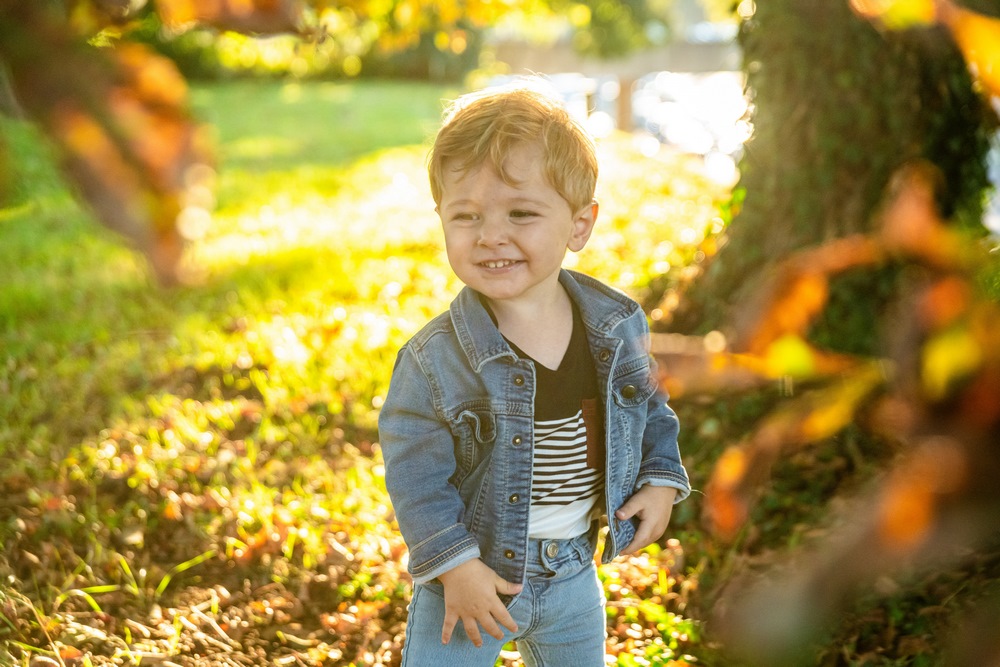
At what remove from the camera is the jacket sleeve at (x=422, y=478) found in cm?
171

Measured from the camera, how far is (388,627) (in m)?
2.78

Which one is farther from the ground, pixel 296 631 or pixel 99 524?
pixel 99 524

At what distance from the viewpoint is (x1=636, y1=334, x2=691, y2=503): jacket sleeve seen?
197 centimetres

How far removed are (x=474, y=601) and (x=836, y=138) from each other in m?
2.46

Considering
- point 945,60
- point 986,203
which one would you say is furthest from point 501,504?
point 986,203

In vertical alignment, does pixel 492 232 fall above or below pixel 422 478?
above

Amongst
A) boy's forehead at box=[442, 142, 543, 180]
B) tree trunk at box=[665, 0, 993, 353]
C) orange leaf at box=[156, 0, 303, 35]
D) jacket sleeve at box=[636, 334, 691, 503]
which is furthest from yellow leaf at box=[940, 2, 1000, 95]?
tree trunk at box=[665, 0, 993, 353]

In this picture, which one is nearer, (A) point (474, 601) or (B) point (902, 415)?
(B) point (902, 415)

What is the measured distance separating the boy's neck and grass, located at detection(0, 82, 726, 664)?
0.64 m

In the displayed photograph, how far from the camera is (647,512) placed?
1.94 meters

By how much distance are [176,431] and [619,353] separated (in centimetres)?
261

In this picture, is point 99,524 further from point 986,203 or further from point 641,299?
point 986,203

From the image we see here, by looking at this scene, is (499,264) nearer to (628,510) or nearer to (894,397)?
(628,510)

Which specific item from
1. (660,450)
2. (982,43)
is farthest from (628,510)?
(982,43)
